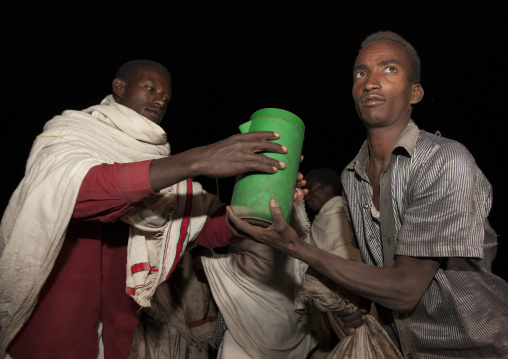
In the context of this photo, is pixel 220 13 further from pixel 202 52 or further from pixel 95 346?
pixel 95 346

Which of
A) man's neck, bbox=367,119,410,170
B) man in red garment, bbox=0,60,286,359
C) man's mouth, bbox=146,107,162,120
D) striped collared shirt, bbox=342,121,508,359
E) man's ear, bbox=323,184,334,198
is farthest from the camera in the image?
man's ear, bbox=323,184,334,198

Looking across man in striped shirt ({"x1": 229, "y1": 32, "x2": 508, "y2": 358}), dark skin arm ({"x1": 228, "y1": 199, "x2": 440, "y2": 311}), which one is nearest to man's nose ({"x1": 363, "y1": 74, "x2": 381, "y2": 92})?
man in striped shirt ({"x1": 229, "y1": 32, "x2": 508, "y2": 358})

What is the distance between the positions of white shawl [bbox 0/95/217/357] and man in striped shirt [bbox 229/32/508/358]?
2.15ft

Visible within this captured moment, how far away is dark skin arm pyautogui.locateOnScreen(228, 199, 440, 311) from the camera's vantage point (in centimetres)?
102

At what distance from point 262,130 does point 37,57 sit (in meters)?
3.71

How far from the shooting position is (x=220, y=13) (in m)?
3.95

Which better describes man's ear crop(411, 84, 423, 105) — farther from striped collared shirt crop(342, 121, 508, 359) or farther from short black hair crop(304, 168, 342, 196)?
short black hair crop(304, 168, 342, 196)

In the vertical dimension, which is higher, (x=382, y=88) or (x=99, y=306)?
(x=382, y=88)

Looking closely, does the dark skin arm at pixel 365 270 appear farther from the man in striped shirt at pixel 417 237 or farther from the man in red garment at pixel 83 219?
the man in red garment at pixel 83 219

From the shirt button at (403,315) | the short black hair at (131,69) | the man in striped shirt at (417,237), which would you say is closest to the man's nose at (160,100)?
the short black hair at (131,69)

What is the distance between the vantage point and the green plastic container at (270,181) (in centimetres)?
106

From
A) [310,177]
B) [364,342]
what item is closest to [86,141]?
[364,342]

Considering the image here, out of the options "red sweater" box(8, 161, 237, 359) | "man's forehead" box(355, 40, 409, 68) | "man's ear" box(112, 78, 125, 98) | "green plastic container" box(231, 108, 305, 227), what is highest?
"man's forehead" box(355, 40, 409, 68)

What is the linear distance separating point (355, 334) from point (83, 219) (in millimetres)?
1176
